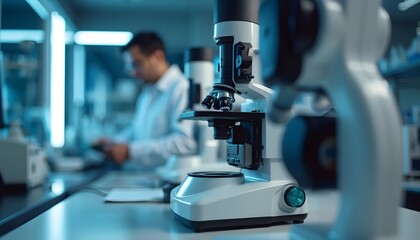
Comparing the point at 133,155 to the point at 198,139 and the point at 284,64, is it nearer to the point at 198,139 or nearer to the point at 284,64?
the point at 198,139

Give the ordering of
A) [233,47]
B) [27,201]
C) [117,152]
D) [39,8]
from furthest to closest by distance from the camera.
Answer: [39,8]
[117,152]
[27,201]
[233,47]

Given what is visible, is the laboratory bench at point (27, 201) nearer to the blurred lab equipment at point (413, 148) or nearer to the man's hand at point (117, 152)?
the man's hand at point (117, 152)

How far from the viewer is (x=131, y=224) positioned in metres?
0.82

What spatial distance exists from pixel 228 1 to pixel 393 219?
594mm

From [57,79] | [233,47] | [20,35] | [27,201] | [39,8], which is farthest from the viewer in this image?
[57,79]

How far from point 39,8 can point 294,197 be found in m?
3.31

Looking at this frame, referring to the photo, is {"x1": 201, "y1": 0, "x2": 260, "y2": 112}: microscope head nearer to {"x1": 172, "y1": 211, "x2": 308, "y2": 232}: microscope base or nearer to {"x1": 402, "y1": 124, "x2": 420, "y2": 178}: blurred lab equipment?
{"x1": 172, "y1": 211, "x2": 308, "y2": 232}: microscope base

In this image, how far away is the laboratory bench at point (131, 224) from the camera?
709mm

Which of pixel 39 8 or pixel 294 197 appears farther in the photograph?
pixel 39 8

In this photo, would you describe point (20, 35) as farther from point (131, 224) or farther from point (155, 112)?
point (131, 224)

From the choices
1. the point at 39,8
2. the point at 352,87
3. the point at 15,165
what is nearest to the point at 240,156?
the point at 352,87

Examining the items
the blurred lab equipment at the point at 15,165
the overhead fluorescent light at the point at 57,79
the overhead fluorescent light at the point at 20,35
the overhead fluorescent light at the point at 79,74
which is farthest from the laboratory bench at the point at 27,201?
the overhead fluorescent light at the point at 79,74

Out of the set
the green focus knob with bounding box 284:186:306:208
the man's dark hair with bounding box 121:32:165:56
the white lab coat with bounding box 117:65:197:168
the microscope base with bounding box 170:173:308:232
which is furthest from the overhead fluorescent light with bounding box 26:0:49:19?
the green focus knob with bounding box 284:186:306:208

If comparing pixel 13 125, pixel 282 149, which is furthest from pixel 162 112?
pixel 282 149
